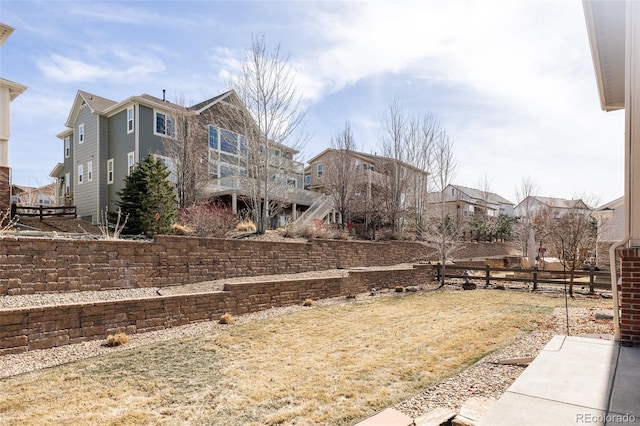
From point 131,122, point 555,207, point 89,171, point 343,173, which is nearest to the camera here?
point 131,122

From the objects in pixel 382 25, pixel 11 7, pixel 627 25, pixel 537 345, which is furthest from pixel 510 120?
pixel 11 7

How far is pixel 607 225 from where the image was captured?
19.1m

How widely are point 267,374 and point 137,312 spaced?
351 centimetres

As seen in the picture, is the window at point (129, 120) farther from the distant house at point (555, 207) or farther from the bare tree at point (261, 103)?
the distant house at point (555, 207)

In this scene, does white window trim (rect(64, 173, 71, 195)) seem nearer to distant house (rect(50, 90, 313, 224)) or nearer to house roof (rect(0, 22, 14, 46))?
distant house (rect(50, 90, 313, 224))

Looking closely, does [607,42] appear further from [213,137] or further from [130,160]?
[130,160]

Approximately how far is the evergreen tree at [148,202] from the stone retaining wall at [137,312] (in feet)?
16.4

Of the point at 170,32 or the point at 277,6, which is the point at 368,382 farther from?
the point at 170,32

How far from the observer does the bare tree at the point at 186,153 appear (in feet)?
55.7

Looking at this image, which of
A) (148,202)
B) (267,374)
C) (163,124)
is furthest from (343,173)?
(267,374)

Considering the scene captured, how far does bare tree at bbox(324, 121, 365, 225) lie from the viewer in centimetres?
2180

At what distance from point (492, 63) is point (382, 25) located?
2622 millimetres

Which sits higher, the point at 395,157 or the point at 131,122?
the point at 131,122

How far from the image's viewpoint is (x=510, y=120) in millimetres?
12547
